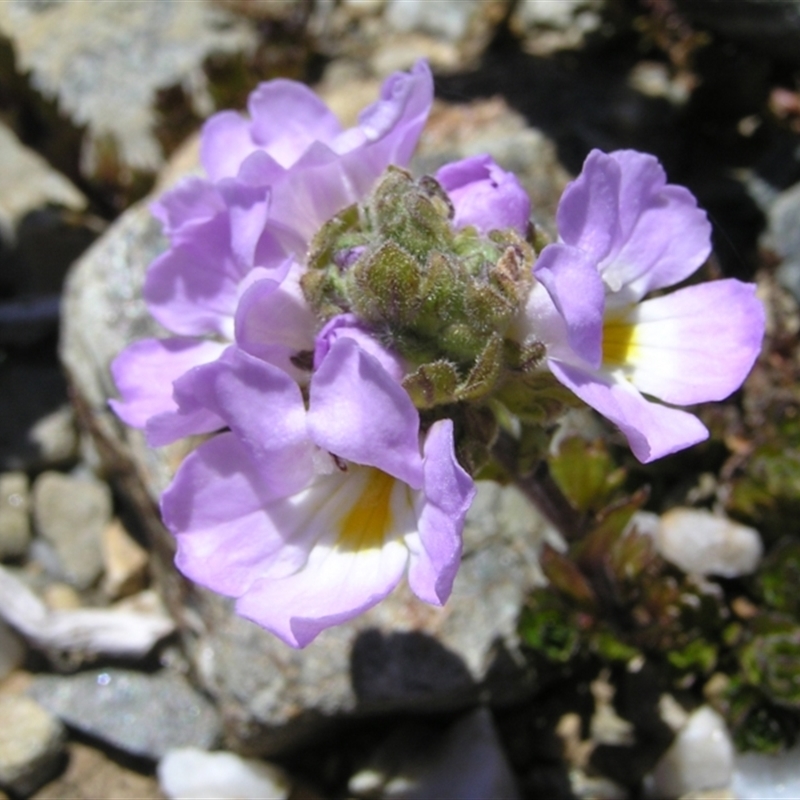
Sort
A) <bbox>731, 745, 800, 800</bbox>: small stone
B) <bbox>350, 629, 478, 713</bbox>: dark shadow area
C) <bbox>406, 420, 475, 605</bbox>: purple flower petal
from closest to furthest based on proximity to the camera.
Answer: <bbox>406, 420, 475, 605</bbox>: purple flower petal → <bbox>731, 745, 800, 800</bbox>: small stone → <bbox>350, 629, 478, 713</bbox>: dark shadow area

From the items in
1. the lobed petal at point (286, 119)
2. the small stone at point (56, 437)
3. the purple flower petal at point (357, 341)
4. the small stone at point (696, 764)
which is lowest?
the small stone at point (56, 437)

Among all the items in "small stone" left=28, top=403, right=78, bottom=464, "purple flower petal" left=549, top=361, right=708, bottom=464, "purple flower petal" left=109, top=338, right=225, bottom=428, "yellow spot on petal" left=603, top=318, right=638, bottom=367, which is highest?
"purple flower petal" left=549, top=361, right=708, bottom=464

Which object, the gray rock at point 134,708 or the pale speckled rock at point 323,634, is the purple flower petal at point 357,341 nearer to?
the pale speckled rock at point 323,634

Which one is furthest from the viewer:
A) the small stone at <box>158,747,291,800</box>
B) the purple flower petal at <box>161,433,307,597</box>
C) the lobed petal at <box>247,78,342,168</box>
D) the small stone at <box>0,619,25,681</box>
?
the small stone at <box>0,619,25,681</box>

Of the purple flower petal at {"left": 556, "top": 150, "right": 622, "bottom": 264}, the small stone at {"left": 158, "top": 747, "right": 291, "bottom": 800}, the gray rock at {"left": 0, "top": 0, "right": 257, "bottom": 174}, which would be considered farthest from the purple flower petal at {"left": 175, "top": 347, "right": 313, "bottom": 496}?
the gray rock at {"left": 0, "top": 0, "right": 257, "bottom": 174}

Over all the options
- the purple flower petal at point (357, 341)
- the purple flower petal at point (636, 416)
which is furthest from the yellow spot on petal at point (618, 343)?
the purple flower petal at point (357, 341)

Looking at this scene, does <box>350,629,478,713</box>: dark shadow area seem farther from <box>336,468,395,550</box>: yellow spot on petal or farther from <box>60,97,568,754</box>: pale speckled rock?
<box>336,468,395,550</box>: yellow spot on petal

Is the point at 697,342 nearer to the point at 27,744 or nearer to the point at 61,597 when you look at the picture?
the point at 27,744
